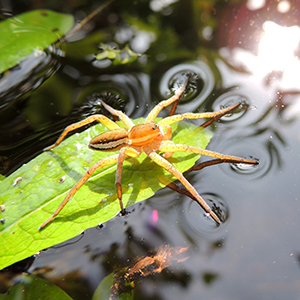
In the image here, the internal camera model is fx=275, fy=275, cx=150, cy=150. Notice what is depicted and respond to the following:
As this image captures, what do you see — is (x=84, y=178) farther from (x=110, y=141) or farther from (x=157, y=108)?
(x=157, y=108)

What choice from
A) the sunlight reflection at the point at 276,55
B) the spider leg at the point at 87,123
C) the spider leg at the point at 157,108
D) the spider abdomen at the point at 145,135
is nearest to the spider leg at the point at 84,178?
the spider abdomen at the point at 145,135

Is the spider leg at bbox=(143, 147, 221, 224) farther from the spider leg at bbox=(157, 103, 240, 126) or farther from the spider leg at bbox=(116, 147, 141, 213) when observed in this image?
the spider leg at bbox=(157, 103, 240, 126)

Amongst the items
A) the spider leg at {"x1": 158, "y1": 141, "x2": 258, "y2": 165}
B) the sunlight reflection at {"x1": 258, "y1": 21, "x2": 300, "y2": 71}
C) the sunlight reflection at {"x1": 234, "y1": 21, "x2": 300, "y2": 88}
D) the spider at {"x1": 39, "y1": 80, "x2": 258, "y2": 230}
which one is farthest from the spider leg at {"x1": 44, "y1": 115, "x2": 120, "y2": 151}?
the sunlight reflection at {"x1": 258, "y1": 21, "x2": 300, "y2": 71}

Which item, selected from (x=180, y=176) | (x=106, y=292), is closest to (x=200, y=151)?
(x=180, y=176)

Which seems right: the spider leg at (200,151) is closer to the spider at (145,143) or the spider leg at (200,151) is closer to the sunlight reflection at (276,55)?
the spider at (145,143)

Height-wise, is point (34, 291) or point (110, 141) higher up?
point (110, 141)

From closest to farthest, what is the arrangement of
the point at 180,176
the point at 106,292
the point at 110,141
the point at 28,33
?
the point at 106,292 → the point at 180,176 → the point at 110,141 → the point at 28,33

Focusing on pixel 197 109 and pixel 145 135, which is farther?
pixel 197 109
